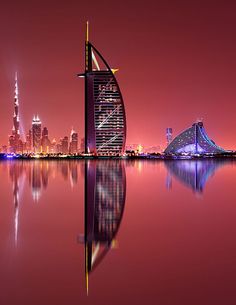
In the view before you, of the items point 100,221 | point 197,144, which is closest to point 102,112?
point 197,144

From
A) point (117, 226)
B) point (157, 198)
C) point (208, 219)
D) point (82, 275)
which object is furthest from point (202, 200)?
point (82, 275)

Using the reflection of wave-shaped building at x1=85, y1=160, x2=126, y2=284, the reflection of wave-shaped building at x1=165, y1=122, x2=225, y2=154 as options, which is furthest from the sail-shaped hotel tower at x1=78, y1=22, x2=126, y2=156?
the reflection of wave-shaped building at x1=85, y1=160, x2=126, y2=284

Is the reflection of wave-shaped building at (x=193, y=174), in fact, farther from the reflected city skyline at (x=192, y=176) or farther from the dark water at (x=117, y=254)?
the dark water at (x=117, y=254)

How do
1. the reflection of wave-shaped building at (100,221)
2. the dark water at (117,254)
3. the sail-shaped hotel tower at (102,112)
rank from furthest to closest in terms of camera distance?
1. the sail-shaped hotel tower at (102,112)
2. the reflection of wave-shaped building at (100,221)
3. the dark water at (117,254)

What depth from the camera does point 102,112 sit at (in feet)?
357

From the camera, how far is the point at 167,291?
6336mm

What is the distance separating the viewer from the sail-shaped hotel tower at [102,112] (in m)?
108

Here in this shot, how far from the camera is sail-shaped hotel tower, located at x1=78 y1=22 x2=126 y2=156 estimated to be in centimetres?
10781

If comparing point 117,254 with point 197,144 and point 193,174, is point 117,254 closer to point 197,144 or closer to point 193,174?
point 193,174

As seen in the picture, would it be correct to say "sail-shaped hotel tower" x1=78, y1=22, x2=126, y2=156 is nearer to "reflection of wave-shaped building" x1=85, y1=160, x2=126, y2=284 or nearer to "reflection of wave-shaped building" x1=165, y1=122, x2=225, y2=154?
"reflection of wave-shaped building" x1=165, y1=122, x2=225, y2=154

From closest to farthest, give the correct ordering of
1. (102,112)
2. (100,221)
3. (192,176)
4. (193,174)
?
(100,221) → (192,176) → (193,174) → (102,112)

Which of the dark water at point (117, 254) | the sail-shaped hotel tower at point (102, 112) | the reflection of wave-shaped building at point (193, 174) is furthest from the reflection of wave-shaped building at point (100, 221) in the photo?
the sail-shaped hotel tower at point (102, 112)

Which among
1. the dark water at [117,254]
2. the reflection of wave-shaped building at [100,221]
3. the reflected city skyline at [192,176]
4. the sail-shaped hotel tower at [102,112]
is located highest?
the sail-shaped hotel tower at [102,112]

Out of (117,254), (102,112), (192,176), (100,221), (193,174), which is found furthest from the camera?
(102,112)
